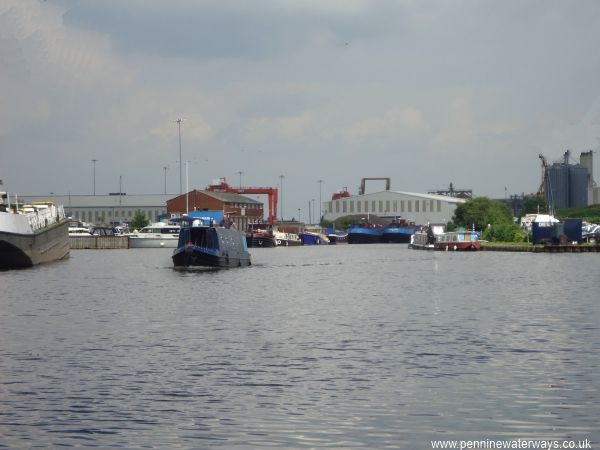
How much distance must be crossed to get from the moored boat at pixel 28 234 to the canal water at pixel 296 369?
19.1 meters

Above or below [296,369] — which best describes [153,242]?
above

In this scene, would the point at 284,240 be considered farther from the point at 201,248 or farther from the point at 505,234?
the point at 201,248

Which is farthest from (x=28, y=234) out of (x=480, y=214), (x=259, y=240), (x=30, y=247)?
(x=480, y=214)

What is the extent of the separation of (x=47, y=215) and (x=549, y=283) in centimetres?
4656

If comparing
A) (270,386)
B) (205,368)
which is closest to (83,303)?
(205,368)

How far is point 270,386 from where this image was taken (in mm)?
22828

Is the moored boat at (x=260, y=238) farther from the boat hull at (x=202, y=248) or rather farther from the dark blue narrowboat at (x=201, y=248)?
the dark blue narrowboat at (x=201, y=248)

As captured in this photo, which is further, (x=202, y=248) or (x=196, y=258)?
(x=202, y=248)

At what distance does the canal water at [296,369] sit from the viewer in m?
18.5

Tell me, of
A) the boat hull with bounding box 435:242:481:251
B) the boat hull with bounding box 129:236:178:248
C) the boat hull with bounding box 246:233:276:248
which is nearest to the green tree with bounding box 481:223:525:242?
the boat hull with bounding box 435:242:481:251

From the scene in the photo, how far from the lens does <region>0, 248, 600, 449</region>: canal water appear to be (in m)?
18.5

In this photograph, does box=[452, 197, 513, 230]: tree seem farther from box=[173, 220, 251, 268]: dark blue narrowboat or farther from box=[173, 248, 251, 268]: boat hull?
box=[173, 248, 251, 268]: boat hull

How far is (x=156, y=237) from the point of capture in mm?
140500

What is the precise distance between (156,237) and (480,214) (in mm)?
70932
